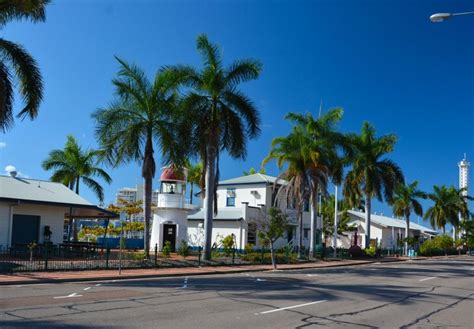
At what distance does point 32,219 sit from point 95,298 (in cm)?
1798

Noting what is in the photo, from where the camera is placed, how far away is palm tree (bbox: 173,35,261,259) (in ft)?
101

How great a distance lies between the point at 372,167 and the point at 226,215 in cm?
1463

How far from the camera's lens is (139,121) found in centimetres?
2877

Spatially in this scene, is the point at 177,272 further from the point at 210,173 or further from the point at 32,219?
the point at 32,219

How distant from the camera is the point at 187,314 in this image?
12047 mm

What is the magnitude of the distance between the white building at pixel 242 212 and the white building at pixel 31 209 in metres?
13.7

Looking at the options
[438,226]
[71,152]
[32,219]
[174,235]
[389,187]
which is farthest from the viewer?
[438,226]

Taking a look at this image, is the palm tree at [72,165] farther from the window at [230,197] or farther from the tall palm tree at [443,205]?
the tall palm tree at [443,205]

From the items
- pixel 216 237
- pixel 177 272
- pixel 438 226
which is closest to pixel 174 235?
pixel 216 237

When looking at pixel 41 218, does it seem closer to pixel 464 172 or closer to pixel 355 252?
pixel 355 252

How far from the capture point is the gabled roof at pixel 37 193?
95.2 ft

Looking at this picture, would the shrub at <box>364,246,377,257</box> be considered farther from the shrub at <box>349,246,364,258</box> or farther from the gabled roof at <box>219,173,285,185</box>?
the gabled roof at <box>219,173,285,185</box>

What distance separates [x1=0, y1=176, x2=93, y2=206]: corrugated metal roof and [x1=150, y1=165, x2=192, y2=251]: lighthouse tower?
7.86m

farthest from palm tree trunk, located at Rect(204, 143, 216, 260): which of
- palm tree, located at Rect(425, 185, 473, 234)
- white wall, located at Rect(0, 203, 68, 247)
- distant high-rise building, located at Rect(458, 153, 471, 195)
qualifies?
distant high-rise building, located at Rect(458, 153, 471, 195)
